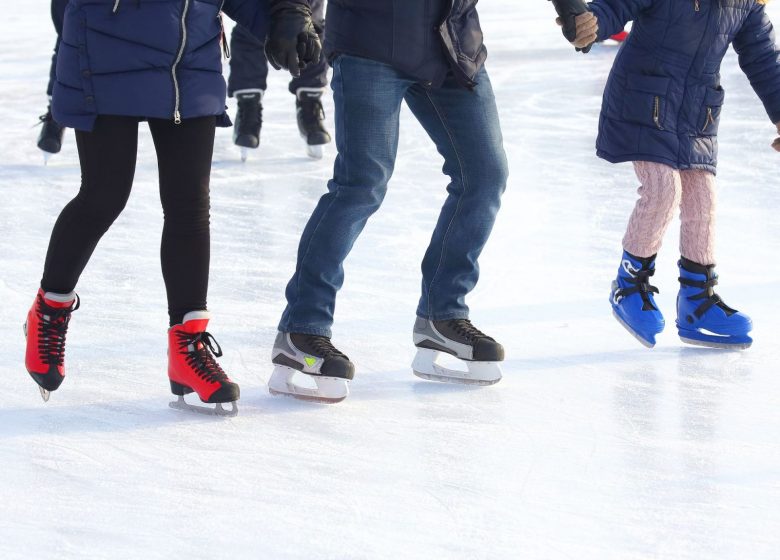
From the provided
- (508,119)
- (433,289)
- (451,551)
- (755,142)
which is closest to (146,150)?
(508,119)

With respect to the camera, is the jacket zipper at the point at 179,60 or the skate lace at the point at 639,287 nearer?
the jacket zipper at the point at 179,60

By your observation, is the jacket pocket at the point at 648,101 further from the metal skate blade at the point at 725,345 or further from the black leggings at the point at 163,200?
the black leggings at the point at 163,200

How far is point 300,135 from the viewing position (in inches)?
230

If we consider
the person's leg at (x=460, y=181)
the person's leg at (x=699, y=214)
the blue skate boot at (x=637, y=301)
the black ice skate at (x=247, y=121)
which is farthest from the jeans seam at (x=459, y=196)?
the black ice skate at (x=247, y=121)

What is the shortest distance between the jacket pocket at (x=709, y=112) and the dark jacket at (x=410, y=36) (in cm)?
66

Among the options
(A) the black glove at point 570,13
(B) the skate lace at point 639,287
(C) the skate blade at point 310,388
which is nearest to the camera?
(C) the skate blade at point 310,388

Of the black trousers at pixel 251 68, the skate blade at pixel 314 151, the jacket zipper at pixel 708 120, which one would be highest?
the jacket zipper at pixel 708 120

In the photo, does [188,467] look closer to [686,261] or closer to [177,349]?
[177,349]

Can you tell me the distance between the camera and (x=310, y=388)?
9.21ft

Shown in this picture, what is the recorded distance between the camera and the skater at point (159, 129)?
2.50 meters

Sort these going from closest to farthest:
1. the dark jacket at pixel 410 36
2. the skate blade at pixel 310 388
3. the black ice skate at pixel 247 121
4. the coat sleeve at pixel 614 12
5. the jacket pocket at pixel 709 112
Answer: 1. the dark jacket at pixel 410 36
2. the skate blade at pixel 310 388
3. the coat sleeve at pixel 614 12
4. the jacket pocket at pixel 709 112
5. the black ice skate at pixel 247 121

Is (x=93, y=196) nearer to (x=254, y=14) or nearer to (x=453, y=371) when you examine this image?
(x=254, y=14)

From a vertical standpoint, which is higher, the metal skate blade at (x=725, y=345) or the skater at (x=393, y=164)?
the skater at (x=393, y=164)

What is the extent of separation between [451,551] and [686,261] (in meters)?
1.46
